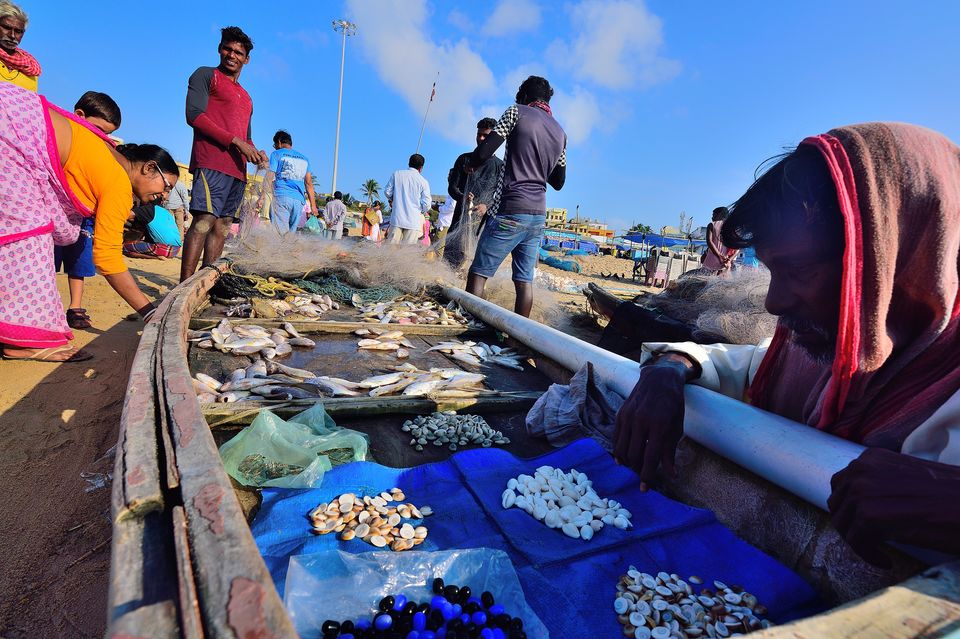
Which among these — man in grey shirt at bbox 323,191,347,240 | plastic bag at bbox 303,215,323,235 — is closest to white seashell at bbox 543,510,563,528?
plastic bag at bbox 303,215,323,235

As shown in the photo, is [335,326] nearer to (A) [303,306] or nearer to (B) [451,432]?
(A) [303,306]

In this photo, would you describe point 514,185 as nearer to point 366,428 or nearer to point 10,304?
point 366,428

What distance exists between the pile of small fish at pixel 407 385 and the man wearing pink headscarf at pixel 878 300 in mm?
1901

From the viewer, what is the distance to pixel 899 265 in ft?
4.55

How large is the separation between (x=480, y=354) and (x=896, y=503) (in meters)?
3.26

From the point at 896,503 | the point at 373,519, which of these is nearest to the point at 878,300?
the point at 896,503

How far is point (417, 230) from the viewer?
390 inches

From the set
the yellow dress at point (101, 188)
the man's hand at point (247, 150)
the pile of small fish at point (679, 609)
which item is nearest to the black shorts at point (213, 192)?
the man's hand at point (247, 150)

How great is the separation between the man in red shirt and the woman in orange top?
158 cm

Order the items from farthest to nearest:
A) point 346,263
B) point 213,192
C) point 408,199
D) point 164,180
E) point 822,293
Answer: point 408,199 < point 346,263 < point 213,192 < point 164,180 < point 822,293

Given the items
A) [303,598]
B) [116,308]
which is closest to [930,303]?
[303,598]

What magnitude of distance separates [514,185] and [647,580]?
14.7 feet

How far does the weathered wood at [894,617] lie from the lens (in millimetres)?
906

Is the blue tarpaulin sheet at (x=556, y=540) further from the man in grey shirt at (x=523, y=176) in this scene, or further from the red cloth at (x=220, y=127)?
the red cloth at (x=220, y=127)
